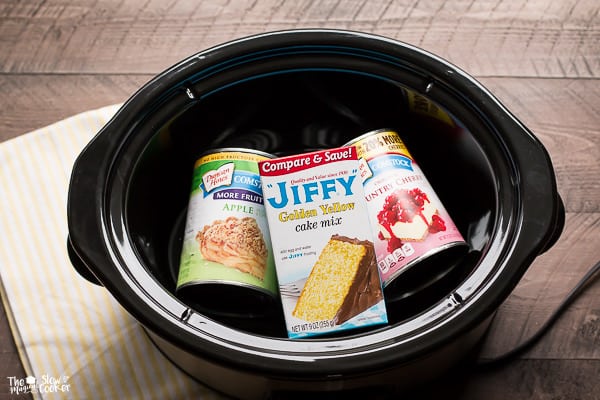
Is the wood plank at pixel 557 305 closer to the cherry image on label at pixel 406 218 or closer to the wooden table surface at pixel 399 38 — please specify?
the wooden table surface at pixel 399 38

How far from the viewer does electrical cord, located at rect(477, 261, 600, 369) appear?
34.5 inches

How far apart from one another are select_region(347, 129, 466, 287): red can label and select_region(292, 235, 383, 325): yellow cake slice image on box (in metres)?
0.03

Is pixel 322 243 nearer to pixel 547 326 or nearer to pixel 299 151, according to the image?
pixel 299 151

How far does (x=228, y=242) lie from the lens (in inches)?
29.9

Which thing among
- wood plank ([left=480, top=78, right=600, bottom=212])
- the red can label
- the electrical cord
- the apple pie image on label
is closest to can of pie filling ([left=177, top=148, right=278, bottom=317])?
the apple pie image on label

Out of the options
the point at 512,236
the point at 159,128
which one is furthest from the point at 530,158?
the point at 159,128

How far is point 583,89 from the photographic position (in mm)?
1071

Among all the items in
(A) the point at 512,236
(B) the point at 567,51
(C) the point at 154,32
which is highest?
(C) the point at 154,32

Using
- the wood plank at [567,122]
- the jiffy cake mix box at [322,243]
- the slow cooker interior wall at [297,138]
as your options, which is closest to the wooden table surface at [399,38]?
the wood plank at [567,122]

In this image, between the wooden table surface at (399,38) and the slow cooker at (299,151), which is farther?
the wooden table surface at (399,38)

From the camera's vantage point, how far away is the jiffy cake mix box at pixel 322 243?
2.35 ft

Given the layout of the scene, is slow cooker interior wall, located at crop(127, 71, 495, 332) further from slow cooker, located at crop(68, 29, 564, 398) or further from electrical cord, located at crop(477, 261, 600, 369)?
electrical cord, located at crop(477, 261, 600, 369)

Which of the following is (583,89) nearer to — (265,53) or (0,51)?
(265,53)

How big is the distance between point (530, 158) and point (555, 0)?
0.56 metres
